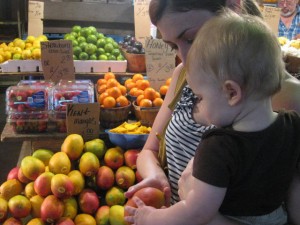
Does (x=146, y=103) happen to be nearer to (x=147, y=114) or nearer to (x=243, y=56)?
(x=147, y=114)

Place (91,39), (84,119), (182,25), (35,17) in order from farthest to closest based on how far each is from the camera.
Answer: (35,17) → (91,39) → (84,119) → (182,25)

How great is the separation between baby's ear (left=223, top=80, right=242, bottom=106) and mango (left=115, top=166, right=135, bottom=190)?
111 cm

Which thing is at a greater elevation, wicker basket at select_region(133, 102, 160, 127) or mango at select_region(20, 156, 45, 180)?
wicker basket at select_region(133, 102, 160, 127)

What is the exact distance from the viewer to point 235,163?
2.73 ft

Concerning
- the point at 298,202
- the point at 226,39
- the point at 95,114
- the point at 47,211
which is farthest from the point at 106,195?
the point at 226,39

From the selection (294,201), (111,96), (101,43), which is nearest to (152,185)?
(294,201)

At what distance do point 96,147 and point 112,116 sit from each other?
30 centimetres

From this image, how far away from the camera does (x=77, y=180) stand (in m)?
1.76

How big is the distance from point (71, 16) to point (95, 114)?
2.77 metres

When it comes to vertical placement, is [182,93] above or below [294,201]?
above

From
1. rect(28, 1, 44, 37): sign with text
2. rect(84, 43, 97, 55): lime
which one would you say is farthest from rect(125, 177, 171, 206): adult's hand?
rect(28, 1, 44, 37): sign with text

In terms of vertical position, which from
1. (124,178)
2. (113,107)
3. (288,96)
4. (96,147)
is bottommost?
(124,178)

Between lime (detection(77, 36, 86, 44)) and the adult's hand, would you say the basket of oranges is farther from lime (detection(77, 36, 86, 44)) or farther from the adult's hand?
lime (detection(77, 36, 86, 44))

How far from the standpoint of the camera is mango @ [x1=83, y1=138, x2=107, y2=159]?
1.92 meters
